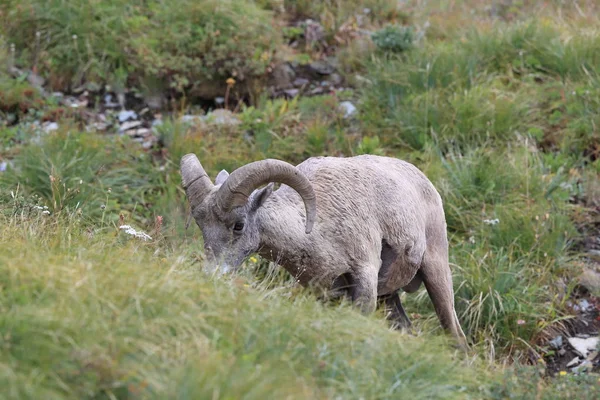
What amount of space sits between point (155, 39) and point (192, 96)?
0.93 meters

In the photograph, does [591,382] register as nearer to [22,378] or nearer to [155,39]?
[22,378]

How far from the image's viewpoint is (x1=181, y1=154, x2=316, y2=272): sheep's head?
5.88 m

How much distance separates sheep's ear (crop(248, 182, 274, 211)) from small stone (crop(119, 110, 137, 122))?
260 inches

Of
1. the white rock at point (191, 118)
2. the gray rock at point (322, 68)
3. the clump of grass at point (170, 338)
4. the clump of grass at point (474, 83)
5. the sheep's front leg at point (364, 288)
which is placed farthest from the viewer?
the gray rock at point (322, 68)

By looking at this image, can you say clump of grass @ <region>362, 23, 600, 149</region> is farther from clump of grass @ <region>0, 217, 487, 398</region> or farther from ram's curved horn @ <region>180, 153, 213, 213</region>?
clump of grass @ <region>0, 217, 487, 398</region>

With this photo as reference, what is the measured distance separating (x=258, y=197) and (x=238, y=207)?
0.58ft

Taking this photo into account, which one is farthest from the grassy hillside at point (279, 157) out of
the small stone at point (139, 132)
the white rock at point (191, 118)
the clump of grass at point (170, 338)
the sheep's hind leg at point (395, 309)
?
the sheep's hind leg at point (395, 309)

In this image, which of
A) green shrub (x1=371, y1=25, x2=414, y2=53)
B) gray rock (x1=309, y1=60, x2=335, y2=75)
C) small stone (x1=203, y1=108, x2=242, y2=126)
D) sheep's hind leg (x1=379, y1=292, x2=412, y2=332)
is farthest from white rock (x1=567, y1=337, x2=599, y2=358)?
gray rock (x1=309, y1=60, x2=335, y2=75)

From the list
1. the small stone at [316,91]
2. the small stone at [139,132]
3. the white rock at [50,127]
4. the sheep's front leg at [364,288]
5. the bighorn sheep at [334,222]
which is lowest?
the small stone at [139,132]

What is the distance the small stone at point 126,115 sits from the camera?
12.3m

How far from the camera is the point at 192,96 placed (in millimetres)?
12914

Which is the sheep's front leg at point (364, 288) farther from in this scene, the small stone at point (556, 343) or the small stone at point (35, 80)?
the small stone at point (35, 80)

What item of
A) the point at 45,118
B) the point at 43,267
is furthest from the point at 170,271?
the point at 45,118

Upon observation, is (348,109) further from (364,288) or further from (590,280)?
(364,288)
